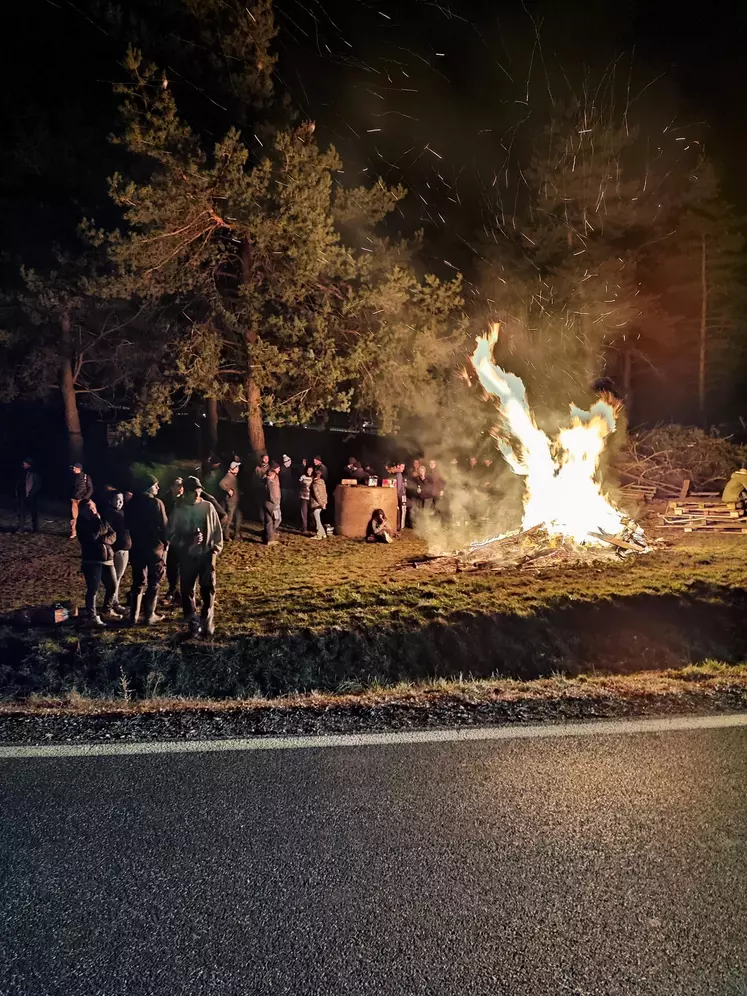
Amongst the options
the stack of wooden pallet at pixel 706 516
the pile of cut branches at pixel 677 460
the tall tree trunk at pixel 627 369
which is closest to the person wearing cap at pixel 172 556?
the stack of wooden pallet at pixel 706 516

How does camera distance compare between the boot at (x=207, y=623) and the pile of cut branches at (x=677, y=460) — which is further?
the pile of cut branches at (x=677, y=460)

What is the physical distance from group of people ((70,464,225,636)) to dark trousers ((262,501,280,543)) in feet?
13.6

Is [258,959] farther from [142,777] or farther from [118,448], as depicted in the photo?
[118,448]

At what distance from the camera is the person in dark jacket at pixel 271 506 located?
1225 cm

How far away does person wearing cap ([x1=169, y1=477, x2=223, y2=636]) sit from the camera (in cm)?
774

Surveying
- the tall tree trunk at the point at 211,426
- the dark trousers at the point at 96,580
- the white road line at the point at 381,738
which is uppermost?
the tall tree trunk at the point at 211,426

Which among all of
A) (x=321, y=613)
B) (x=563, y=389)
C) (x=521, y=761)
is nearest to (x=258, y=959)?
(x=521, y=761)

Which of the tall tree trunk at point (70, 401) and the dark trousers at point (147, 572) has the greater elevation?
the tall tree trunk at point (70, 401)

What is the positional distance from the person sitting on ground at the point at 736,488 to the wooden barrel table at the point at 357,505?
690 cm

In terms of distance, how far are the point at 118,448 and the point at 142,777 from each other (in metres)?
12.2

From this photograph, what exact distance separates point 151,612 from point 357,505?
5803 millimetres

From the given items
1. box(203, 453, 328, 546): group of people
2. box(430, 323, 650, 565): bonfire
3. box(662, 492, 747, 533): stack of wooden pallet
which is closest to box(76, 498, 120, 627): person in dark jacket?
box(203, 453, 328, 546): group of people

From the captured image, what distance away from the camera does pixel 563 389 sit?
64.2 ft

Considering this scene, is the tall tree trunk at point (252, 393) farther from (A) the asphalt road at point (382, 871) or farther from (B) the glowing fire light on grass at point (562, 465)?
(A) the asphalt road at point (382, 871)
